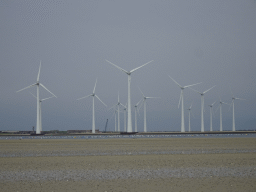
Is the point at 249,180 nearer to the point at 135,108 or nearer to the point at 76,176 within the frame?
the point at 76,176

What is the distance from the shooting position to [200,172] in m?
18.8

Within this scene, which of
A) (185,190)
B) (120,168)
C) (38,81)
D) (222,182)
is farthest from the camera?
(38,81)

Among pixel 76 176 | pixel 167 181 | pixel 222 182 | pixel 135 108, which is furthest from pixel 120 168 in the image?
pixel 135 108

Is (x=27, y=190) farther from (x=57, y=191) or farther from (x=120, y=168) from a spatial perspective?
(x=120, y=168)

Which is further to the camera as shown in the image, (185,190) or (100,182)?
(100,182)

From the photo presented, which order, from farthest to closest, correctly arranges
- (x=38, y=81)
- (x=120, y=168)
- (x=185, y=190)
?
1. (x=38, y=81)
2. (x=120, y=168)
3. (x=185, y=190)

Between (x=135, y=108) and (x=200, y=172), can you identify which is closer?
(x=200, y=172)

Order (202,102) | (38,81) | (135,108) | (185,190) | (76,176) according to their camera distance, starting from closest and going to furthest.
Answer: (185,190)
(76,176)
(38,81)
(202,102)
(135,108)

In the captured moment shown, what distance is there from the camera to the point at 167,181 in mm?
16234

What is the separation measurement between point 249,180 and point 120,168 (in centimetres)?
813

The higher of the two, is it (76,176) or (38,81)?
(38,81)

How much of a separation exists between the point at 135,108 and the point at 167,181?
138 m

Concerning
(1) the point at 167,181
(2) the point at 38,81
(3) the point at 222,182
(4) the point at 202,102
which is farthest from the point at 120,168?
(4) the point at 202,102

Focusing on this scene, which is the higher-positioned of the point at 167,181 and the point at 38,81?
the point at 38,81
